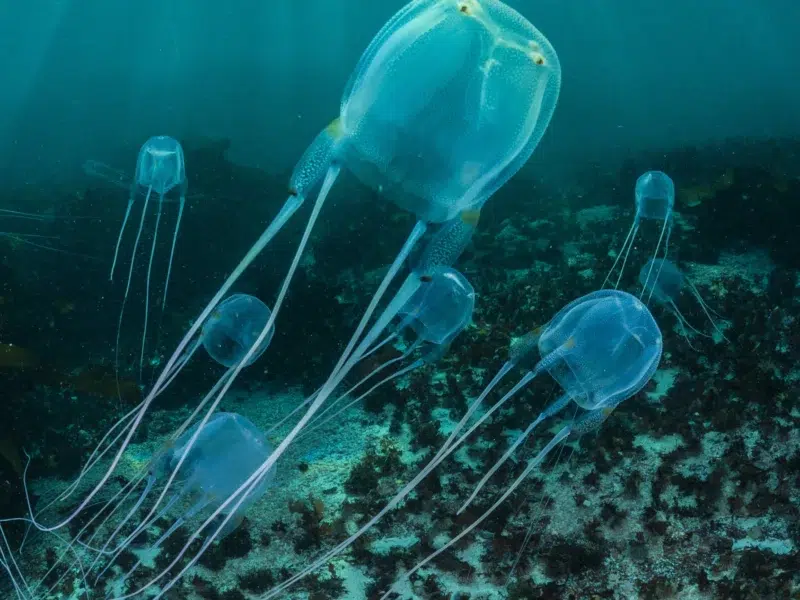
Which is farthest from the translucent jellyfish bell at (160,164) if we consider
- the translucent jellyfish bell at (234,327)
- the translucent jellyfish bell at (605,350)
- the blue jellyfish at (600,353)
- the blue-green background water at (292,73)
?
the blue-green background water at (292,73)

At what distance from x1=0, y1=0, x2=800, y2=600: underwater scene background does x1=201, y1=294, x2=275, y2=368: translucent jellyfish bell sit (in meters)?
0.04

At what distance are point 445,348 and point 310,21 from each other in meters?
64.4

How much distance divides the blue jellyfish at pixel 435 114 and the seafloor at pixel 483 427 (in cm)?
200

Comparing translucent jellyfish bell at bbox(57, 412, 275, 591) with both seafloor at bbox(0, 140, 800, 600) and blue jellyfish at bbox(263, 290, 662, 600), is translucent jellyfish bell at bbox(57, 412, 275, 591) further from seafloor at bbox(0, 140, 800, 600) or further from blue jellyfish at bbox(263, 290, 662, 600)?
blue jellyfish at bbox(263, 290, 662, 600)

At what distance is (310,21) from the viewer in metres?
60.1

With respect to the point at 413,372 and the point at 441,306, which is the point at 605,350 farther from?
the point at 413,372

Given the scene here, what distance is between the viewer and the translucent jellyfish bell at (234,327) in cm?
610

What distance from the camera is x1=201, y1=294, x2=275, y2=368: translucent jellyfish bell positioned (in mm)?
6102

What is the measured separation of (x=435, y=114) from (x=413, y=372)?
404 cm

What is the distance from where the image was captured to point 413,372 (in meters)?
6.53

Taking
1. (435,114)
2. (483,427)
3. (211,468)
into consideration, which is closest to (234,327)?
(211,468)

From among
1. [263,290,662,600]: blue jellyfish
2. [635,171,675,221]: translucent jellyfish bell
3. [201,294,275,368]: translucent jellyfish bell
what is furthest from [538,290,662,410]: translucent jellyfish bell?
[635,171,675,221]: translucent jellyfish bell

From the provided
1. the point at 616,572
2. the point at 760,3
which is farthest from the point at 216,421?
the point at 760,3

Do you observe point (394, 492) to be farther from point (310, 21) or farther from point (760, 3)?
point (760, 3)
